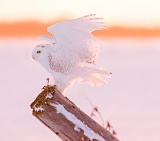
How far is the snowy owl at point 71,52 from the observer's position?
7.07 m

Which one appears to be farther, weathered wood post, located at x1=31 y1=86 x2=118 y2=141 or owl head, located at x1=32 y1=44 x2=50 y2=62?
owl head, located at x1=32 y1=44 x2=50 y2=62

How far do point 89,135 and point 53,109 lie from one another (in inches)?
16.0

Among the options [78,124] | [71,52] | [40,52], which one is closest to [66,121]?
[78,124]

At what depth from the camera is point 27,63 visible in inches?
757

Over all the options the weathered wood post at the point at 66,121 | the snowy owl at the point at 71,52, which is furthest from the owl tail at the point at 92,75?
the weathered wood post at the point at 66,121

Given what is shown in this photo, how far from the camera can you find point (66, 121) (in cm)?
605

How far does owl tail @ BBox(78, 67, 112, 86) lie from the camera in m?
7.22

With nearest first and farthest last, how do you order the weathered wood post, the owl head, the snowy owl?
the weathered wood post, the snowy owl, the owl head

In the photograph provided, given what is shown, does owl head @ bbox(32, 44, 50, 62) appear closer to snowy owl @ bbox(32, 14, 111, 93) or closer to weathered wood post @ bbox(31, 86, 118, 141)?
snowy owl @ bbox(32, 14, 111, 93)

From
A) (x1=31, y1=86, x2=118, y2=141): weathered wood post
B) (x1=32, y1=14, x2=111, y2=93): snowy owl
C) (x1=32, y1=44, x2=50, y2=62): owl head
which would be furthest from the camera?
(x1=32, y1=44, x2=50, y2=62): owl head

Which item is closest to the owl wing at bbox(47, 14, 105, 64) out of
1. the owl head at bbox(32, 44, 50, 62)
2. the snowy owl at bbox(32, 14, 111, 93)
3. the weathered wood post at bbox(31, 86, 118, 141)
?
the snowy owl at bbox(32, 14, 111, 93)

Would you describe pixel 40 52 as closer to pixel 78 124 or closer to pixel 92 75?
pixel 92 75

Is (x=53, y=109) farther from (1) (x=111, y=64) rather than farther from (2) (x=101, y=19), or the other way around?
(1) (x=111, y=64)

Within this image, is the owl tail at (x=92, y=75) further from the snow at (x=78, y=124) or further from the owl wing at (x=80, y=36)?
the snow at (x=78, y=124)
